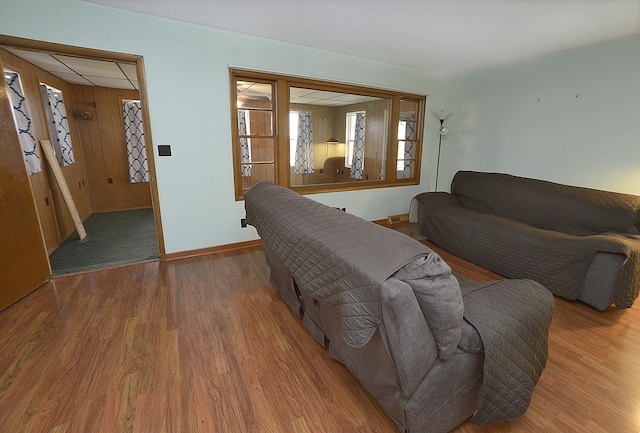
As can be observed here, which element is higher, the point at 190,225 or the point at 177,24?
the point at 177,24

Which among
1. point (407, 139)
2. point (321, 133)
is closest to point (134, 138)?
point (321, 133)

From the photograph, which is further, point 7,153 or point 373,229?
point 7,153

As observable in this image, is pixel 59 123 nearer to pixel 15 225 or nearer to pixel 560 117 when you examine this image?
pixel 15 225

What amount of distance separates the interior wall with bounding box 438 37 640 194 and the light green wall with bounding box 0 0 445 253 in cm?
178

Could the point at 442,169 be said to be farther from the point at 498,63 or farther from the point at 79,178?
the point at 79,178

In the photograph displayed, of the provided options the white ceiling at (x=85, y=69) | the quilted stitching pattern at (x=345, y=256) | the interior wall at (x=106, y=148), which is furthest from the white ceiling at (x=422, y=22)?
the interior wall at (x=106, y=148)

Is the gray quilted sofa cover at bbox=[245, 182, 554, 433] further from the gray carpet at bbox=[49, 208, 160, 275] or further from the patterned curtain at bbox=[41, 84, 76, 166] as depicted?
the patterned curtain at bbox=[41, 84, 76, 166]

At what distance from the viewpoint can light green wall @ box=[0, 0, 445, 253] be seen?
7.78 feet

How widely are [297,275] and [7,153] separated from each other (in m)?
2.56

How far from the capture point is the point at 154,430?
132 centimetres

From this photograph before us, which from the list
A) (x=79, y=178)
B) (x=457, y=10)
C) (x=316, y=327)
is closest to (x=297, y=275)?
(x=316, y=327)

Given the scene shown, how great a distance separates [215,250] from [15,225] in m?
1.66

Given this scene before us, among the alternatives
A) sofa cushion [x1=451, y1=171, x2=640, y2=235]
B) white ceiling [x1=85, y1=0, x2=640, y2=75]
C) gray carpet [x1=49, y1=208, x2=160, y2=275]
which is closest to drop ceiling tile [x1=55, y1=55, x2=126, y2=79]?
white ceiling [x1=85, y1=0, x2=640, y2=75]

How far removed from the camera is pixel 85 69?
3.77 meters
